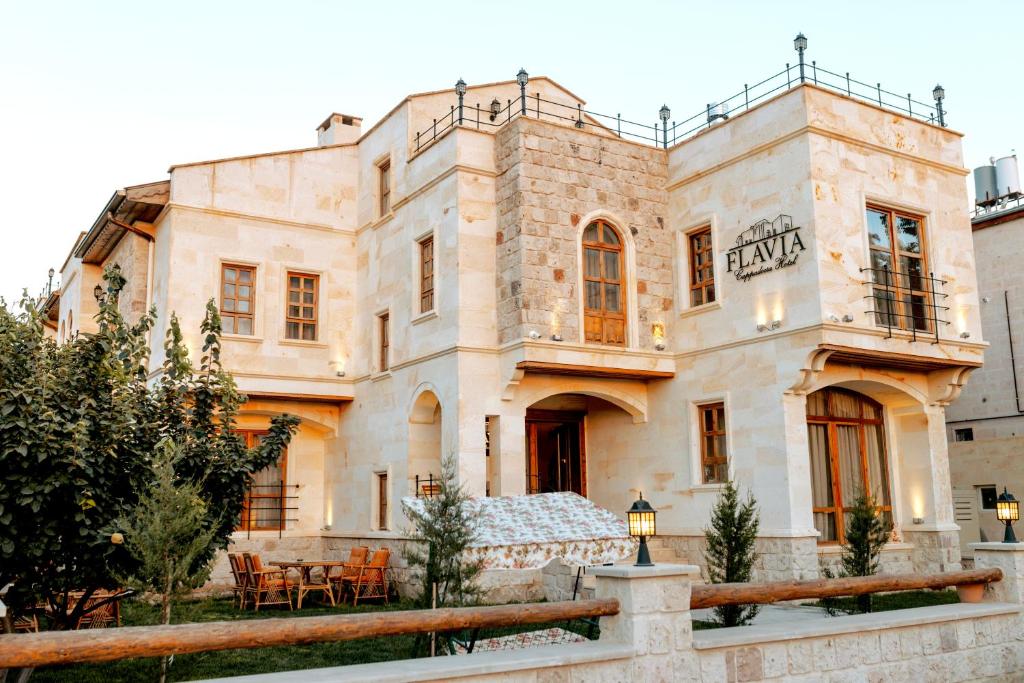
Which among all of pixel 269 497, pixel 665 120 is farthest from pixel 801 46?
pixel 269 497

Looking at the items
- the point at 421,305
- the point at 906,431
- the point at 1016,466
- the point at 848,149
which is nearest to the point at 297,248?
the point at 421,305

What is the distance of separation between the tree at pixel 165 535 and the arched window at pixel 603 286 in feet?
29.4

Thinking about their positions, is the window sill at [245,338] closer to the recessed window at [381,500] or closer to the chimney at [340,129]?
the recessed window at [381,500]

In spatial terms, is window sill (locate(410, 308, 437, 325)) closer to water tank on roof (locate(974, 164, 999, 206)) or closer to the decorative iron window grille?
the decorative iron window grille

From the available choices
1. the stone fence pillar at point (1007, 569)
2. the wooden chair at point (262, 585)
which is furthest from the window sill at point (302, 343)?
the stone fence pillar at point (1007, 569)

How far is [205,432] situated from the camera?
8.47 m

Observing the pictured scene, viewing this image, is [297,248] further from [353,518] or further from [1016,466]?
[1016,466]

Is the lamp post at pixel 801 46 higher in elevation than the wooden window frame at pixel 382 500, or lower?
higher

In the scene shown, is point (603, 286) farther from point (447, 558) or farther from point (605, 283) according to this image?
point (447, 558)

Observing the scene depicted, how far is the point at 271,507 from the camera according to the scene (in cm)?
1811

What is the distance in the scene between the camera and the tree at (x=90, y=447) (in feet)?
22.8

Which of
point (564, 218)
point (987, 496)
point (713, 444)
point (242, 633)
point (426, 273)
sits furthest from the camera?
point (987, 496)

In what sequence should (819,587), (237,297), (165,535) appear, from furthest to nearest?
1. (237,297)
2. (819,587)
3. (165,535)

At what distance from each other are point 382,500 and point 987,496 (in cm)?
1221
